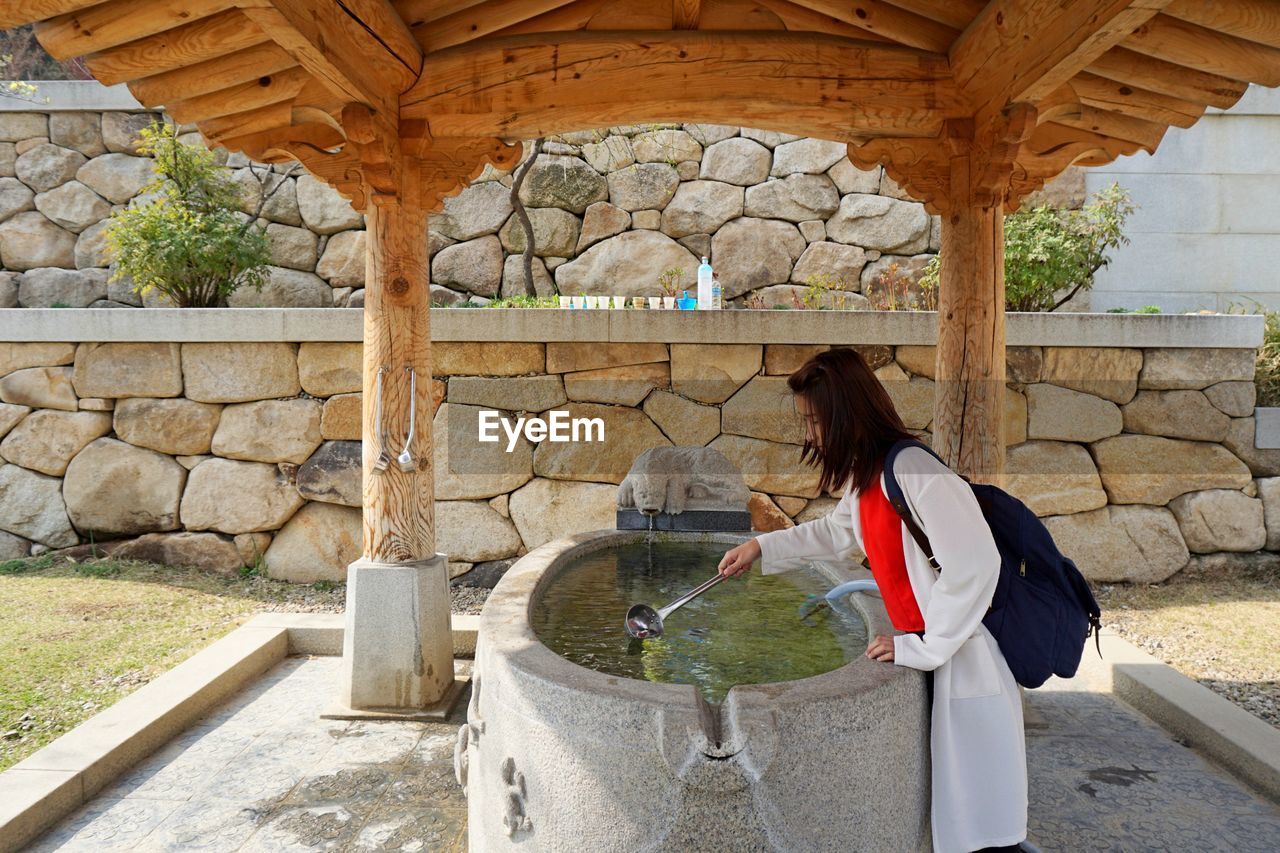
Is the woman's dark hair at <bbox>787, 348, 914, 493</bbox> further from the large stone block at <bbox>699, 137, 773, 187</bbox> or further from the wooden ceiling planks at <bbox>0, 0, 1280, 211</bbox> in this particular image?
the large stone block at <bbox>699, 137, 773, 187</bbox>

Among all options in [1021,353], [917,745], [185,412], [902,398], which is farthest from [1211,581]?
[185,412]

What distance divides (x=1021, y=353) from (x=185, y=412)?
214 inches

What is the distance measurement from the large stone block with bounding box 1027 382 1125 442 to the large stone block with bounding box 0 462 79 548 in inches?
251

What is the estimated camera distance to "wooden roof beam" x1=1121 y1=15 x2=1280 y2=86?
2.84m

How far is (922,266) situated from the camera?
6.76 metres

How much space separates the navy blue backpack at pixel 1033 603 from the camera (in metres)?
1.83

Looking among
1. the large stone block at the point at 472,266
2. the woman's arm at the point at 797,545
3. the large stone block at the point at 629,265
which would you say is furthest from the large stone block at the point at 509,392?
the woman's arm at the point at 797,545

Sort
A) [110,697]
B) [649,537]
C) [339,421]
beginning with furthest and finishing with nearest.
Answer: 1. [339,421]
2. [649,537]
3. [110,697]

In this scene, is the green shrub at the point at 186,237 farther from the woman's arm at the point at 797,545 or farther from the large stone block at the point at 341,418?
the woman's arm at the point at 797,545

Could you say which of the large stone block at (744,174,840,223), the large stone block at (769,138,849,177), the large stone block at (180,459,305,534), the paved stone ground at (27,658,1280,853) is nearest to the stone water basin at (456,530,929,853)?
the paved stone ground at (27,658,1280,853)

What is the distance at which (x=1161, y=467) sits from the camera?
17.7ft

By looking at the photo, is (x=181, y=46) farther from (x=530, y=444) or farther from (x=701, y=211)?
(x=701, y=211)

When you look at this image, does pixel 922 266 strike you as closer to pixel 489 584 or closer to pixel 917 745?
pixel 489 584

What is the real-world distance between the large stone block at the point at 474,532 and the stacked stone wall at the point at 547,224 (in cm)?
208
